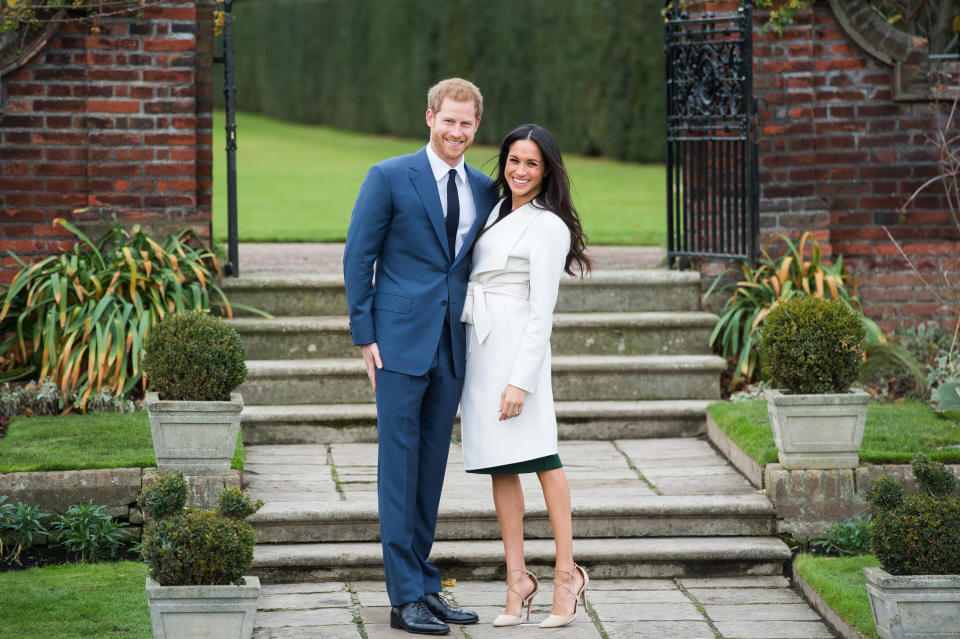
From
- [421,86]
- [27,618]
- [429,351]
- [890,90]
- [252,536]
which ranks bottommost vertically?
[27,618]

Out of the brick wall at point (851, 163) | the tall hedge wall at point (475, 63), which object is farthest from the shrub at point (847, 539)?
the tall hedge wall at point (475, 63)

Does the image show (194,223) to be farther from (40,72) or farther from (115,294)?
(40,72)

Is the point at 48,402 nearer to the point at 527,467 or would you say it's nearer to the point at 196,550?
the point at 196,550

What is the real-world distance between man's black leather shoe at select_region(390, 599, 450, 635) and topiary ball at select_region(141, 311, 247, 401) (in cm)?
129

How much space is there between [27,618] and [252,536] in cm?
102

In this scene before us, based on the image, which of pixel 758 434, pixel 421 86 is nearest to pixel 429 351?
pixel 758 434

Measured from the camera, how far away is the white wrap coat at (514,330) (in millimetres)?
4266

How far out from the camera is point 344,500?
5.36 m

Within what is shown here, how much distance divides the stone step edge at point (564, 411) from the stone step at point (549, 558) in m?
1.42

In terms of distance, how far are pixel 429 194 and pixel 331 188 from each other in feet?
34.2

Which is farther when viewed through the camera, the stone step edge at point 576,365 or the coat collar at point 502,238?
the stone step edge at point 576,365

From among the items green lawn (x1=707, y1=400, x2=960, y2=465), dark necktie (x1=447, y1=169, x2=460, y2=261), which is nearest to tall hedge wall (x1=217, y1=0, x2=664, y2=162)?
green lawn (x1=707, y1=400, x2=960, y2=465)

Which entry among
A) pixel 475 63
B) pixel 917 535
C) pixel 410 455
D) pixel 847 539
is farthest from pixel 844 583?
pixel 475 63

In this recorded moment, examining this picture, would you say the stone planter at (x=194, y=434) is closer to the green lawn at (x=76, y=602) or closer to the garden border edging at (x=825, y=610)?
the green lawn at (x=76, y=602)
